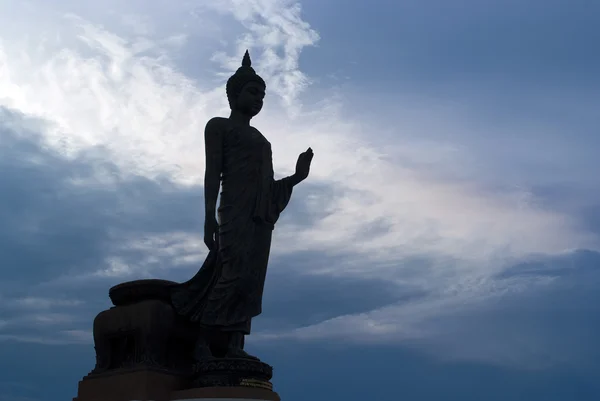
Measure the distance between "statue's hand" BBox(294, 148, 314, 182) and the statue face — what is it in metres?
0.97

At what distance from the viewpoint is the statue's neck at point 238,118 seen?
10805 mm

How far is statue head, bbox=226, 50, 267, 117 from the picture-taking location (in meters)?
10.8

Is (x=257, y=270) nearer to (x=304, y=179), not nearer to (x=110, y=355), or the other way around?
(x=304, y=179)

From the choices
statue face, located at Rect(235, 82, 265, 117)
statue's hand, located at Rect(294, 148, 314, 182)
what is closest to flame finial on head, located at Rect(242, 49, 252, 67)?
statue face, located at Rect(235, 82, 265, 117)

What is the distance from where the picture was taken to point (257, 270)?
33.4 ft

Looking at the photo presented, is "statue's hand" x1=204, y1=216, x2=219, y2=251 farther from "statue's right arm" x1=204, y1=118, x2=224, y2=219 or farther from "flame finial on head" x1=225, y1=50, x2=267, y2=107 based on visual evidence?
"flame finial on head" x1=225, y1=50, x2=267, y2=107

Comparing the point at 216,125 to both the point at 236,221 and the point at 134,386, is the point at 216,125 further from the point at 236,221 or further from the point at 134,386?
the point at 134,386

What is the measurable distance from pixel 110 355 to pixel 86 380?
1.48ft

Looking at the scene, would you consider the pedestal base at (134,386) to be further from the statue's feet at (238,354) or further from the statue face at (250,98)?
the statue face at (250,98)

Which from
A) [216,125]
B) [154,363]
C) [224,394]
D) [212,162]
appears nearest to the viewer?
[224,394]

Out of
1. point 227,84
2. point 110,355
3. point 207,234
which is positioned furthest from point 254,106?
point 110,355

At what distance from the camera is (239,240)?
10.1m

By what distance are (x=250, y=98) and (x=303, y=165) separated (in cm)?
121

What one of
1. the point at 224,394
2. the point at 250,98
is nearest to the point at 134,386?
the point at 224,394
